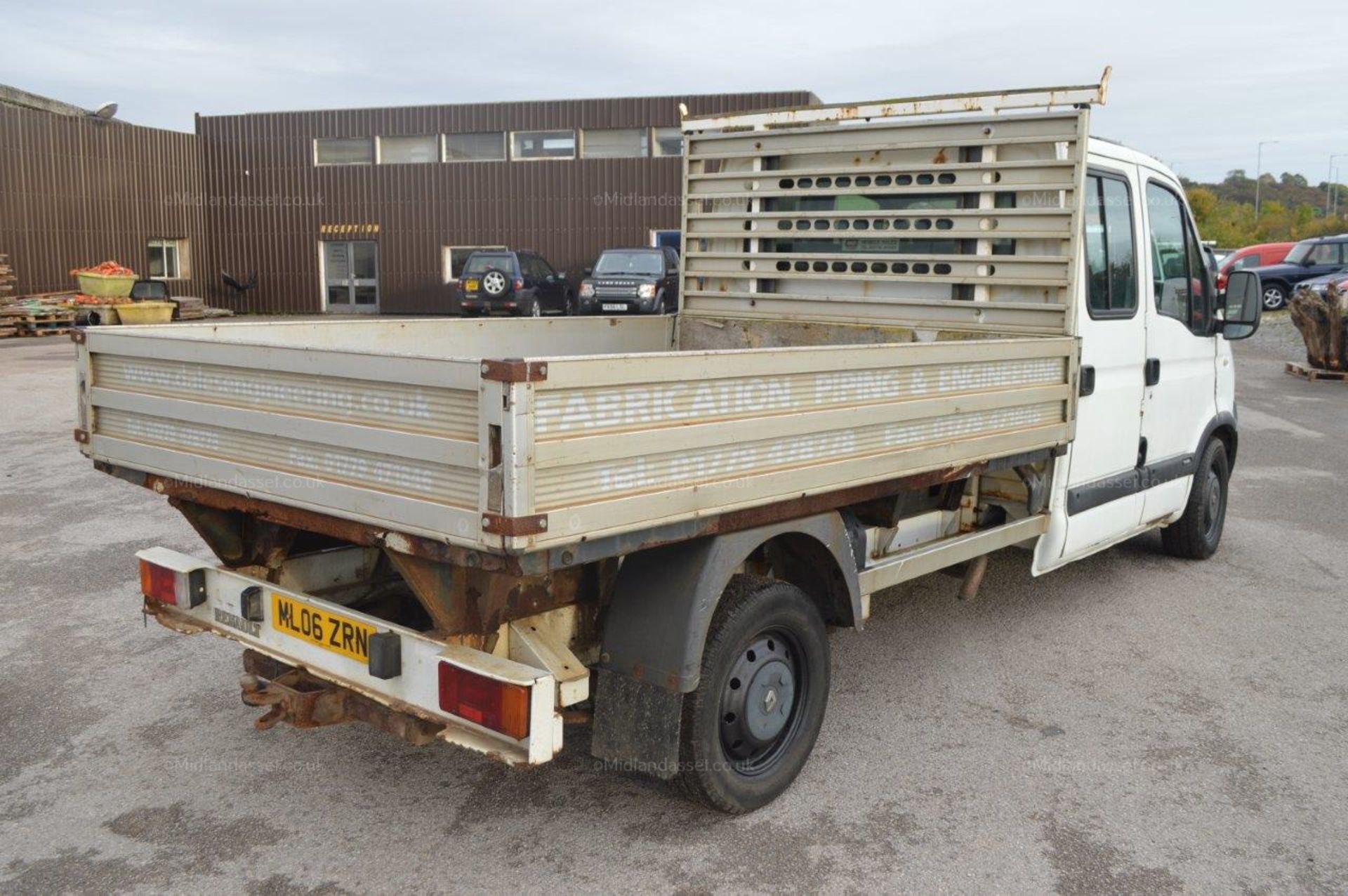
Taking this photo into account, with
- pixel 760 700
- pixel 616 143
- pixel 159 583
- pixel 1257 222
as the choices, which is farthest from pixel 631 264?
pixel 1257 222

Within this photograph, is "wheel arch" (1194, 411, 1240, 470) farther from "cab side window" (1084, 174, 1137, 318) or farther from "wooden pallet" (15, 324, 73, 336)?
"wooden pallet" (15, 324, 73, 336)

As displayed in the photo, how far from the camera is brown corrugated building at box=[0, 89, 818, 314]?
2873cm

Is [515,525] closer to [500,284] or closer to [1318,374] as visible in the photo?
[1318,374]

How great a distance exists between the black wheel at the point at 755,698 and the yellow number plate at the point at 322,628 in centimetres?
95

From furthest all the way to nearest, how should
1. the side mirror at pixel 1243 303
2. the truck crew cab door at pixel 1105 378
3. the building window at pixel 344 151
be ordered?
1. the building window at pixel 344 151
2. the side mirror at pixel 1243 303
3. the truck crew cab door at pixel 1105 378

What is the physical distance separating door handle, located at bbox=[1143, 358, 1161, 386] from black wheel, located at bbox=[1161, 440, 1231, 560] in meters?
1.02

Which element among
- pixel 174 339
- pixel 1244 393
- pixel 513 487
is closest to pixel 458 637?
pixel 513 487

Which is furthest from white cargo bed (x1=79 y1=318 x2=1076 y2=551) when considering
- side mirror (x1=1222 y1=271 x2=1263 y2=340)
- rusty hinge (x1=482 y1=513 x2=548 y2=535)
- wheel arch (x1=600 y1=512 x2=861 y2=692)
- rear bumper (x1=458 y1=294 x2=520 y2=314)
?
rear bumper (x1=458 y1=294 x2=520 y2=314)

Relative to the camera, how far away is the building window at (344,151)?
3114 cm

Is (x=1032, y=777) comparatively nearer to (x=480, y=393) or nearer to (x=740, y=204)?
(x=480, y=393)

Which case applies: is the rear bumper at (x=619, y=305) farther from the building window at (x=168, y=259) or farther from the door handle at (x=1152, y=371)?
the door handle at (x=1152, y=371)

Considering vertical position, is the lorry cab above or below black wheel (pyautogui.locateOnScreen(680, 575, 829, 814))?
above

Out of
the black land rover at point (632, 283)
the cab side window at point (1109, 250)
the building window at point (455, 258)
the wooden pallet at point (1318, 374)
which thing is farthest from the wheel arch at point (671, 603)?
the building window at point (455, 258)

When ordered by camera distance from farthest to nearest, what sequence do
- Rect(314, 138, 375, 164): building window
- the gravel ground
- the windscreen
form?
Rect(314, 138, 375, 164): building window, the windscreen, the gravel ground
